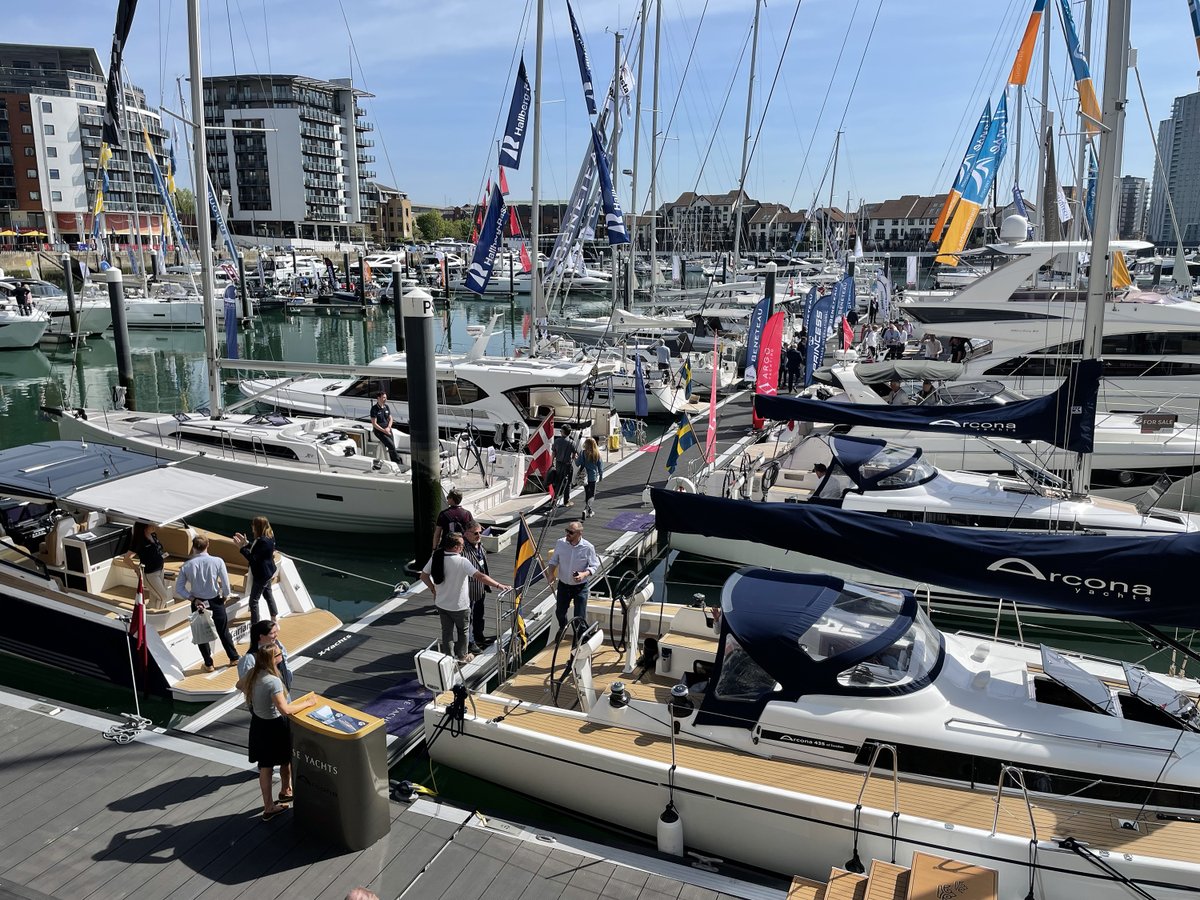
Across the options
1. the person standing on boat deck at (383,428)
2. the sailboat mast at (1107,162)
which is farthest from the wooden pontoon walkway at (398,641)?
the sailboat mast at (1107,162)

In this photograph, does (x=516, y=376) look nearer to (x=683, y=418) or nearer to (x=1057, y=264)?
(x=683, y=418)

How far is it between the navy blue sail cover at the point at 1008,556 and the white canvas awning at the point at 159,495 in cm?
558

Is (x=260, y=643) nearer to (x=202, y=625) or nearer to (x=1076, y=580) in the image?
(x=202, y=625)

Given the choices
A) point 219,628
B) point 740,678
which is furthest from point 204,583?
point 740,678

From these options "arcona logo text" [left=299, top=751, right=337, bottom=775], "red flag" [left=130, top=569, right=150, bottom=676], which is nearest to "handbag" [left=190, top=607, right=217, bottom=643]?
"red flag" [left=130, top=569, right=150, bottom=676]

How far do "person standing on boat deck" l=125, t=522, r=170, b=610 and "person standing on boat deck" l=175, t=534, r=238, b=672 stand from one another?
835 mm

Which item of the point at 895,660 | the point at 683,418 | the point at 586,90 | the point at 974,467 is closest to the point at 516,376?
the point at 683,418

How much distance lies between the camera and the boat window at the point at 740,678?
23.0 ft

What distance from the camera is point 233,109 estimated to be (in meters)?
98.4

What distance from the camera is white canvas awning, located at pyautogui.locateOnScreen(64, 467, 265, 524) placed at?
29.9ft

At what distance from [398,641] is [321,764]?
12.7 feet

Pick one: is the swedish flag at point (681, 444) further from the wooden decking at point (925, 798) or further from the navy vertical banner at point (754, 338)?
the wooden decking at point (925, 798)

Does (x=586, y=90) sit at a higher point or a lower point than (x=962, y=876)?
higher

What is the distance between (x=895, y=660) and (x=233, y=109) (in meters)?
110
